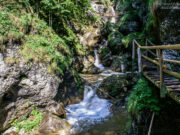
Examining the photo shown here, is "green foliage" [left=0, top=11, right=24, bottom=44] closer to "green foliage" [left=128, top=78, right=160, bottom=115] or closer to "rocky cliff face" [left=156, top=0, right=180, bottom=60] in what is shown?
"green foliage" [left=128, top=78, right=160, bottom=115]

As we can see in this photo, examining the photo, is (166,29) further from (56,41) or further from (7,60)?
(7,60)

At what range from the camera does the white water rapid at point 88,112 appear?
561 cm

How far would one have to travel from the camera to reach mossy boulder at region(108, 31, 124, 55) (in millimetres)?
13547

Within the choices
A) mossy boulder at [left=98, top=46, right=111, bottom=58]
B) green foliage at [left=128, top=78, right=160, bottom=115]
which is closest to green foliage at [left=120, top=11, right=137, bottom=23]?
mossy boulder at [left=98, top=46, right=111, bottom=58]

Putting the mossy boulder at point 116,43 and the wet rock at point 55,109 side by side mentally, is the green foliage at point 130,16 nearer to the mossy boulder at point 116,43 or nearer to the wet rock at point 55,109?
the mossy boulder at point 116,43

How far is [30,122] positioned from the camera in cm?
493

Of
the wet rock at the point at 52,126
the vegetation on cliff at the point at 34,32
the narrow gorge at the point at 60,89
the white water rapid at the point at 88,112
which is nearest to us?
the narrow gorge at the point at 60,89

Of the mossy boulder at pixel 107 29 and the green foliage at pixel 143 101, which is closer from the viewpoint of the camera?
the green foliage at pixel 143 101

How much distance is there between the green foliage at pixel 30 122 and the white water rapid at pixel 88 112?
134 centimetres

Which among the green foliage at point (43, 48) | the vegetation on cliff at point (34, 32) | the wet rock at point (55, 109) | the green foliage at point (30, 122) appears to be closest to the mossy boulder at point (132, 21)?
the vegetation on cliff at point (34, 32)

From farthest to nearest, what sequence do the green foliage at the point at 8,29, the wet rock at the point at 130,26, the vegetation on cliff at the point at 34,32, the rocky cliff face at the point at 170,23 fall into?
1. the wet rock at the point at 130,26
2. the rocky cliff face at the point at 170,23
3. the vegetation on cliff at the point at 34,32
4. the green foliage at the point at 8,29

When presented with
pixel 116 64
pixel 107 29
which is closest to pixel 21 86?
pixel 116 64

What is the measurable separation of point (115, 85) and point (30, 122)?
5.15m

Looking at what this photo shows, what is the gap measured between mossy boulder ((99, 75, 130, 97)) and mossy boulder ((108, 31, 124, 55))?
556 cm
